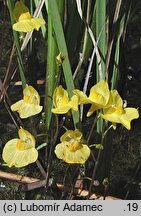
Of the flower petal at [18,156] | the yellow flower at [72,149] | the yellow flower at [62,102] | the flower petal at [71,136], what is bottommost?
the flower petal at [18,156]

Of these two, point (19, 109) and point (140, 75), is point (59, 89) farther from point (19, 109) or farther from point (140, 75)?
point (140, 75)

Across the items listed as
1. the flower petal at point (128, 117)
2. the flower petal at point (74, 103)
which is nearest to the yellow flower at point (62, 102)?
the flower petal at point (74, 103)

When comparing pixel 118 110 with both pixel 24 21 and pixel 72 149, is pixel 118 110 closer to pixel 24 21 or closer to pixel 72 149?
pixel 72 149

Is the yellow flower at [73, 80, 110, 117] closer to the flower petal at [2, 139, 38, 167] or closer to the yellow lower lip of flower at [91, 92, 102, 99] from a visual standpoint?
the yellow lower lip of flower at [91, 92, 102, 99]

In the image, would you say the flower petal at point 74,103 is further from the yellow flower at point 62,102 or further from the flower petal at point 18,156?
the flower petal at point 18,156

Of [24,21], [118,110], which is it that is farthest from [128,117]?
[24,21]

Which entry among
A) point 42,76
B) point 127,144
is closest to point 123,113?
point 127,144
